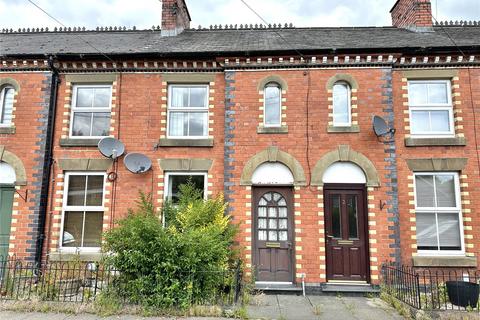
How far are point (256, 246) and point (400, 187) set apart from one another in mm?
3915

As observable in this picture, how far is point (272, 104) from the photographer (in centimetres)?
911

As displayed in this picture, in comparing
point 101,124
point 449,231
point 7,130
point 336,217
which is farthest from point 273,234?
point 7,130

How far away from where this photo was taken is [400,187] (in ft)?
28.2

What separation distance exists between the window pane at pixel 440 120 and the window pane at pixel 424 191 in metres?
1.35

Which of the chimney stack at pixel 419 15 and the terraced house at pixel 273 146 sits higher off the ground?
the chimney stack at pixel 419 15

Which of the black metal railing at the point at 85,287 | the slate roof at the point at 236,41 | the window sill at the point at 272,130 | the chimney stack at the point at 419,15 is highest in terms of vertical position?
the chimney stack at the point at 419,15

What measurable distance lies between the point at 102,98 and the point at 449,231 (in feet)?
32.1

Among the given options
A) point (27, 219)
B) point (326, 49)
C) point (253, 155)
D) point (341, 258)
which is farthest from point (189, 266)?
point (326, 49)

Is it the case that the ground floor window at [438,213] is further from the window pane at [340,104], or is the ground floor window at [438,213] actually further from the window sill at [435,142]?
the window pane at [340,104]

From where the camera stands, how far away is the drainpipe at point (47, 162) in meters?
8.74

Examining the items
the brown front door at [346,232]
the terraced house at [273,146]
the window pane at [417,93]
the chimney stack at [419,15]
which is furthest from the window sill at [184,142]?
the chimney stack at [419,15]

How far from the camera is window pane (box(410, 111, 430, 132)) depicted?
895cm

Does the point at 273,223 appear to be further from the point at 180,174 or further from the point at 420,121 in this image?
the point at 420,121

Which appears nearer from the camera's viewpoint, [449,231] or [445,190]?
[449,231]
